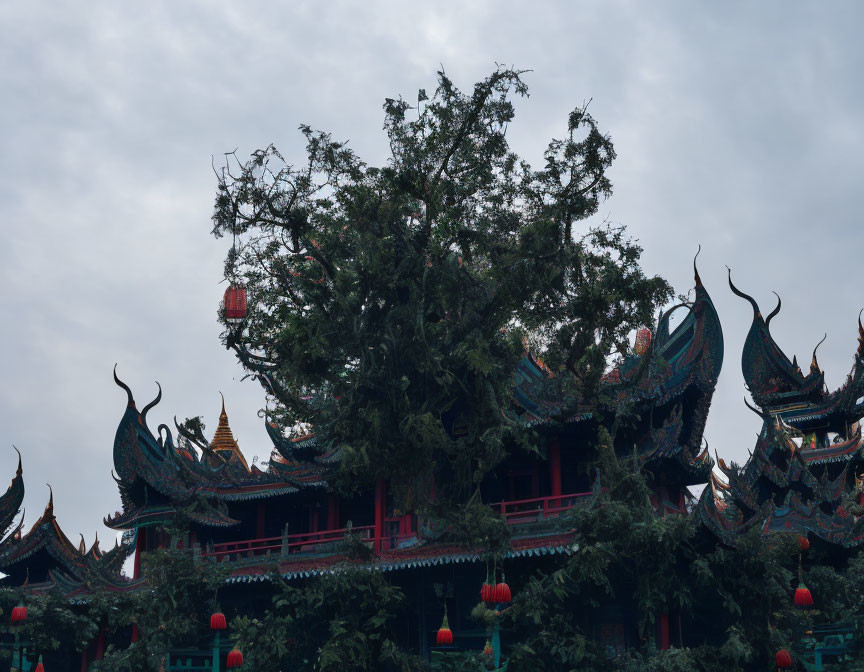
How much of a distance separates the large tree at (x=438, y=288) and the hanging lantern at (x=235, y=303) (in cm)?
66

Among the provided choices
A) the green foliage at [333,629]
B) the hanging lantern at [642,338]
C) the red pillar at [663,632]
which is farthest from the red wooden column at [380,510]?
the hanging lantern at [642,338]

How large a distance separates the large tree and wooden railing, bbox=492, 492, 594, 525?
3.25 feet

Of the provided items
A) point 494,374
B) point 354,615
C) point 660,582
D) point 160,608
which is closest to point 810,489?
point 660,582

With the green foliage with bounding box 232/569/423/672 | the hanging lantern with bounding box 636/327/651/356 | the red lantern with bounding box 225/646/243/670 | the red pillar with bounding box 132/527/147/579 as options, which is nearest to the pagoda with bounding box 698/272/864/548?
the hanging lantern with bounding box 636/327/651/356

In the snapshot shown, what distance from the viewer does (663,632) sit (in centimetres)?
1981

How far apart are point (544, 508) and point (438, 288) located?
495 centimetres

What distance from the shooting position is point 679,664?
59.5 ft

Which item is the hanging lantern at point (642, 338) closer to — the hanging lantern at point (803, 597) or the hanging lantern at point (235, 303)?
the hanging lantern at point (803, 597)

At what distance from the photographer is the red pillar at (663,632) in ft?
64.6

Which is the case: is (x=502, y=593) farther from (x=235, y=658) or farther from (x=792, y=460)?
(x=792, y=460)

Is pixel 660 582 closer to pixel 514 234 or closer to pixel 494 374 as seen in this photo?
pixel 494 374

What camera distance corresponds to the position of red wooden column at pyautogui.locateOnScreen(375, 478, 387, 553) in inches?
872

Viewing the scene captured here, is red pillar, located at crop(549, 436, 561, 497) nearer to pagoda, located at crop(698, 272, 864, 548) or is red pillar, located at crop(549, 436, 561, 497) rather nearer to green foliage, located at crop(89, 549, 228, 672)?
pagoda, located at crop(698, 272, 864, 548)

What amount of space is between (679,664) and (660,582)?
1.55 metres
